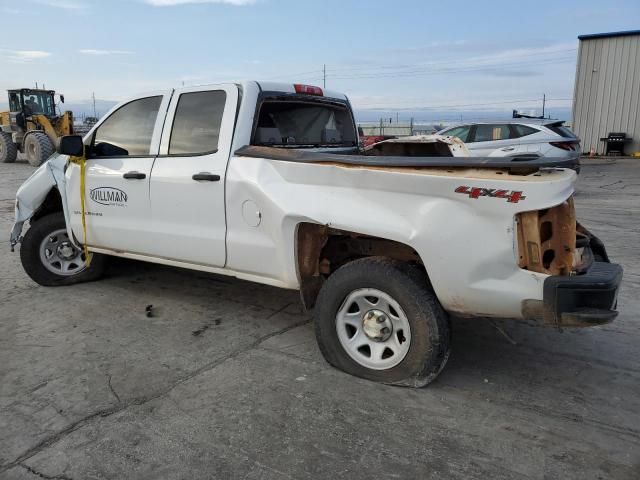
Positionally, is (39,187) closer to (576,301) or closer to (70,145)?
(70,145)

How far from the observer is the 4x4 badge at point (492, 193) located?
9.22 ft

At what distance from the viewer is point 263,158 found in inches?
147

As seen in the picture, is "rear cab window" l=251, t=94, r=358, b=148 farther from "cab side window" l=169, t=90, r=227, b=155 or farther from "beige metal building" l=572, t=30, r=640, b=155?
"beige metal building" l=572, t=30, r=640, b=155

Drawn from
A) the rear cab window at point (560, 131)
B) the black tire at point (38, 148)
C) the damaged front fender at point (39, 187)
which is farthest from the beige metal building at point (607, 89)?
the damaged front fender at point (39, 187)

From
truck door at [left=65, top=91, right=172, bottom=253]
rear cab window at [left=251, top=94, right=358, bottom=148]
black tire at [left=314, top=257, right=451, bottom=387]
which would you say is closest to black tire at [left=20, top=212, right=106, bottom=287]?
truck door at [left=65, top=91, right=172, bottom=253]

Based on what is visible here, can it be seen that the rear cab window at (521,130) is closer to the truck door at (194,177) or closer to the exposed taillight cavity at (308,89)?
the exposed taillight cavity at (308,89)

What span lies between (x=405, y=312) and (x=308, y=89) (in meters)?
2.32

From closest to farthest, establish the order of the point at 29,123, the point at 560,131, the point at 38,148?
the point at 560,131 < the point at 38,148 < the point at 29,123

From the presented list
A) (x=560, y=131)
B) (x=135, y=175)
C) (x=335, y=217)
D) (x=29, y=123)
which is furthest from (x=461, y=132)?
(x=29, y=123)

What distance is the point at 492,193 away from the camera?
2.86 m

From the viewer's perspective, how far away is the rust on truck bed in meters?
2.88

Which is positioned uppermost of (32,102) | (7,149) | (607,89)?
(607,89)

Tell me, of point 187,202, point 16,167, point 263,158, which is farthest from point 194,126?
point 16,167

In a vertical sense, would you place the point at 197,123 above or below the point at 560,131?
above
